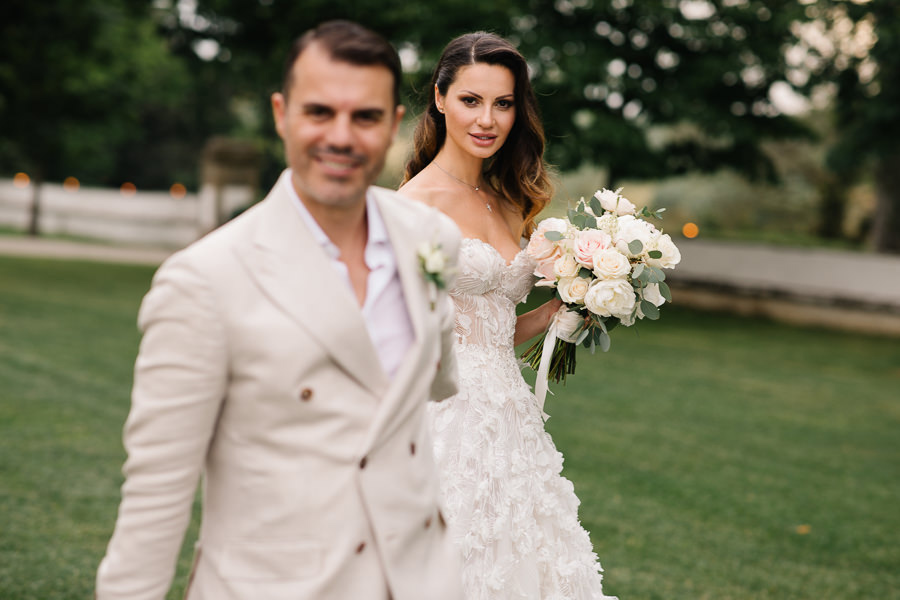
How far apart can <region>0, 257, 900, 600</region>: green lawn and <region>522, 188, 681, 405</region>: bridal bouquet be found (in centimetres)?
230

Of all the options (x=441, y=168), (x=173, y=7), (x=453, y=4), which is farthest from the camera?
(x=173, y=7)

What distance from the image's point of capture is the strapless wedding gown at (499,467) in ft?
11.6

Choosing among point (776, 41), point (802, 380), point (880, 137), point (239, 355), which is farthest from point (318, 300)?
point (880, 137)

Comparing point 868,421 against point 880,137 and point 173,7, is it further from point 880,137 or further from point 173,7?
point 173,7

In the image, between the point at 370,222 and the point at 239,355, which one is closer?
the point at 239,355

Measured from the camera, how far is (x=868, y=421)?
1089cm

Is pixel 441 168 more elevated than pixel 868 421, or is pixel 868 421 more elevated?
pixel 441 168

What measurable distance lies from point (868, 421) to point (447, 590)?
393 inches

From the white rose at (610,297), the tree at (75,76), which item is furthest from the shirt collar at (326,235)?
the tree at (75,76)

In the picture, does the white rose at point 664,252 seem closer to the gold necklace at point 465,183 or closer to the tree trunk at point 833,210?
the gold necklace at point 465,183

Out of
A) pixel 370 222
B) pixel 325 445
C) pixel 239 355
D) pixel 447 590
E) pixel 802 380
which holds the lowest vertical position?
pixel 802 380

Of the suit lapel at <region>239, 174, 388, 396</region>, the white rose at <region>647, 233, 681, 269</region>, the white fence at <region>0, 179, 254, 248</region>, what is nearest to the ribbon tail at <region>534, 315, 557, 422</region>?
the white rose at <region>647, 233, 681, 269</region>

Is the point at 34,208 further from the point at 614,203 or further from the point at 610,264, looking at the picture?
the point at 610,264

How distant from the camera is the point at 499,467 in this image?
3623 millimetres
